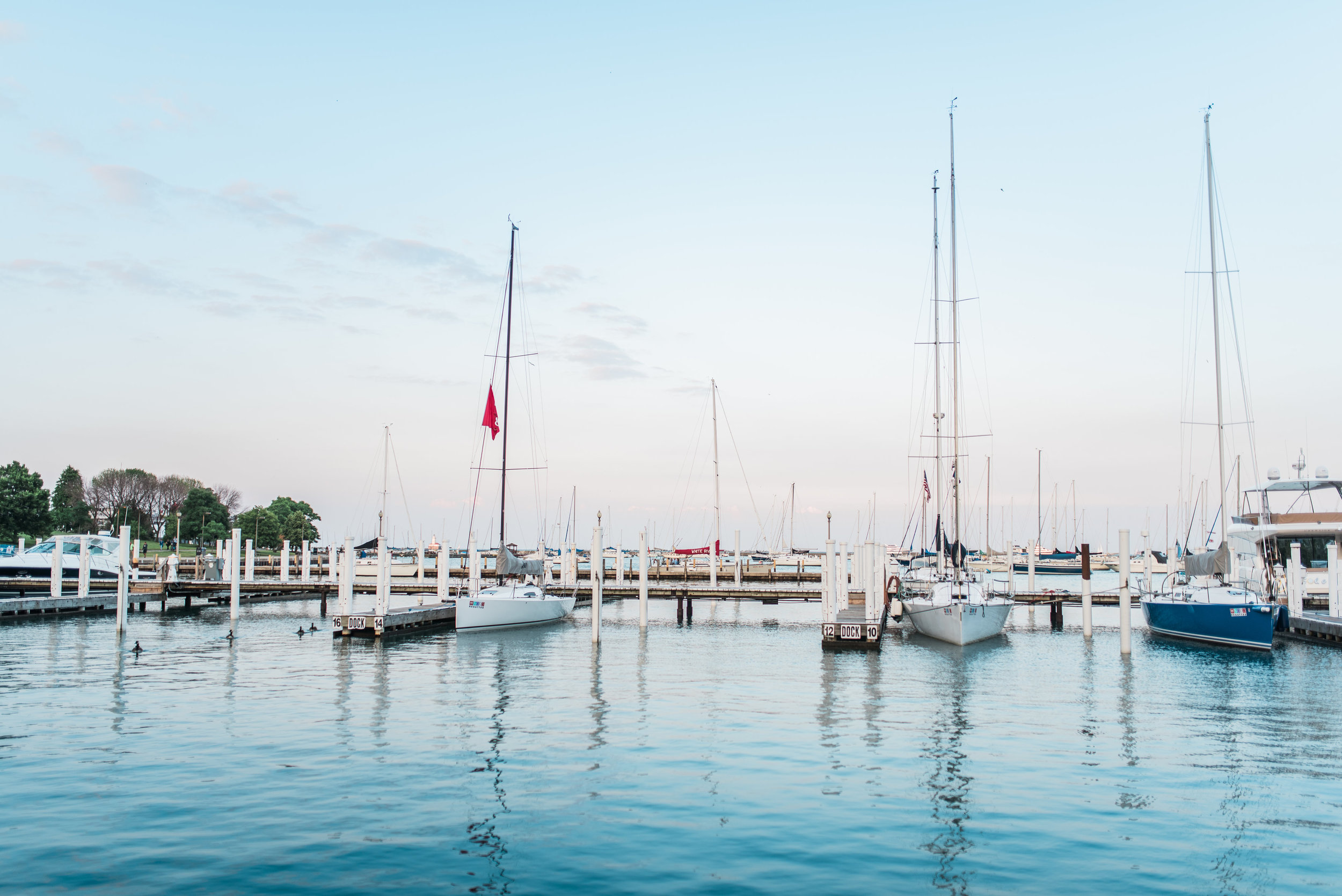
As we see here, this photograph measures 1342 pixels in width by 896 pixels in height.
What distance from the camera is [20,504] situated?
9856 centimetres

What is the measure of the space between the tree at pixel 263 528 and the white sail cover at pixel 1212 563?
10874cm

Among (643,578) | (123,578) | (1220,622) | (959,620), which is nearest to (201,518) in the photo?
(123,578)

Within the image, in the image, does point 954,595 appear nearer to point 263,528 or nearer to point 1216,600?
point 1216,600

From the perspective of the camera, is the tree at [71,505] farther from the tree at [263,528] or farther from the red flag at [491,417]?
the red flag at [491,417]

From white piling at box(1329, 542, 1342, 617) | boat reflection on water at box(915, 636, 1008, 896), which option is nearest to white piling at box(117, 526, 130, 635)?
boat reflection on water at box(915, 636, 1008, 896)

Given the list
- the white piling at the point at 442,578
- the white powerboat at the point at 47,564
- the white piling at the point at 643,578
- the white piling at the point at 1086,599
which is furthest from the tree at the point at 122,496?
the white piling at the point at 1086,599

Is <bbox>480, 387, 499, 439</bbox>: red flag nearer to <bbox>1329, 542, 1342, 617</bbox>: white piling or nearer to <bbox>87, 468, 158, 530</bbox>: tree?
<bbox>1329, 542, 1342, 617</bbox>: white piling

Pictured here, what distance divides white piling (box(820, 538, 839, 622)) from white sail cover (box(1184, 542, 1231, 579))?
1727 centimetres

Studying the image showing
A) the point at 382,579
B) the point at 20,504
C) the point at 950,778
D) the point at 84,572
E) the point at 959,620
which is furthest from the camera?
the point at 20,504

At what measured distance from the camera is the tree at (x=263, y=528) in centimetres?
12306

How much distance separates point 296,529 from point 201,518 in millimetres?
12963

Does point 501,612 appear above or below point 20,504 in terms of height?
below

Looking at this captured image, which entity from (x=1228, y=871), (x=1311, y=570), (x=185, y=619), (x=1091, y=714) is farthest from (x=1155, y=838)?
(x=1311, y=570)

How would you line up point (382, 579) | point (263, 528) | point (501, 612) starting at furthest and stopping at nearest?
1. point (263, 528)
2. point (501, 612)
3. point (382, 579)
